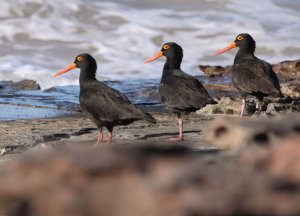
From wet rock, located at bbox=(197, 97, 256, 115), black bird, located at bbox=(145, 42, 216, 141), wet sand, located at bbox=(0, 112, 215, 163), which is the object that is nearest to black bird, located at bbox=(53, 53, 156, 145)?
wet sand, located at bbox=(0, 112, 215, 163)

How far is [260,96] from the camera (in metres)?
9.85

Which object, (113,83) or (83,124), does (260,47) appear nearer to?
(113,83)

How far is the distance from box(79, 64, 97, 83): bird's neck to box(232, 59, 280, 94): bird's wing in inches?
77.2

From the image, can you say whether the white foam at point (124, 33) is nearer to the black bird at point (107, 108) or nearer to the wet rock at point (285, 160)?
the black bird at point (107, 108)

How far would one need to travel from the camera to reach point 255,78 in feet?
31.4

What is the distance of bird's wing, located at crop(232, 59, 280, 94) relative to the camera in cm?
948

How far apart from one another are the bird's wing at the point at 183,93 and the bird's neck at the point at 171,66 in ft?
1.19

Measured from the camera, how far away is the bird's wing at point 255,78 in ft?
31.1

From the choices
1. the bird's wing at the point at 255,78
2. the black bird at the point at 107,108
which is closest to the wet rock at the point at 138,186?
the black bird at the point at 107,108

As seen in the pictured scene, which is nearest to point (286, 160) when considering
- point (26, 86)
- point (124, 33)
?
point (26, 86)

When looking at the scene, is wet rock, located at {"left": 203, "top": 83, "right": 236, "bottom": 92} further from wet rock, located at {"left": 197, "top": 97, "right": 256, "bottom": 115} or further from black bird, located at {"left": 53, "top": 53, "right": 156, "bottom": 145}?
black bird, located at {"left": 53, "top": 53, "right": 156, "bottom": 145}

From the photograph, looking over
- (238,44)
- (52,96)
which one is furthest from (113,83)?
(238,44)

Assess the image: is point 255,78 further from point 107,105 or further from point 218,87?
point 218,87

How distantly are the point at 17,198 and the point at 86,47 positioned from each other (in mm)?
19670
